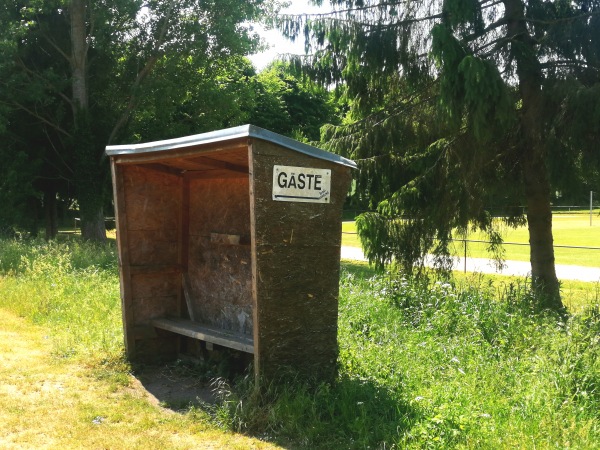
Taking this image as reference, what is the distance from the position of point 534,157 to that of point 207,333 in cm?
542

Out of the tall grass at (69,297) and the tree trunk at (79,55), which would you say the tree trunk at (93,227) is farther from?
the tall grass at (69,297)

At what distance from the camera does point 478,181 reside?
9.94 metres

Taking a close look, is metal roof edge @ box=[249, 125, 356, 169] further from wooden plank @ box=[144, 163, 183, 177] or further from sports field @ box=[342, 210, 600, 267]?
sports field @ box=[342, 210, 600, 267]

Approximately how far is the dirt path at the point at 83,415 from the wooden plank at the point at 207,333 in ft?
2.56

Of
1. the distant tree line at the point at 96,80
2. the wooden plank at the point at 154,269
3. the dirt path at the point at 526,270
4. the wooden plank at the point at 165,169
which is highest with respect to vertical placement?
the distant tree line at the point at 96,80

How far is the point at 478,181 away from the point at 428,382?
491cm

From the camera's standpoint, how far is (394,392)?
18.5ft

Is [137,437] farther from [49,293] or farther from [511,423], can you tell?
[49,293]

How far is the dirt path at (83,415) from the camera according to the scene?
5.14 metres

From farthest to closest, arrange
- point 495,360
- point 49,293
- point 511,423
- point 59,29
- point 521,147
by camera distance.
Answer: point 59,29
point 49,293
point 521,147
point 495,360
point 511,423

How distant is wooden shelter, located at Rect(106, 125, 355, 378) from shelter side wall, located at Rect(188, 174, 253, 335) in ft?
0.05

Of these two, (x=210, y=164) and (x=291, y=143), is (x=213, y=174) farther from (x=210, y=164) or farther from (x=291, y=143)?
(x=291, y=143)

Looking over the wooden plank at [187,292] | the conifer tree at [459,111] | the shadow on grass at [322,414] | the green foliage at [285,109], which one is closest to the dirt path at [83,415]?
the shadow on grass at [322,414]

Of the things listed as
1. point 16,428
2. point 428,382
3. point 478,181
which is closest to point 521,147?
point 478,181
